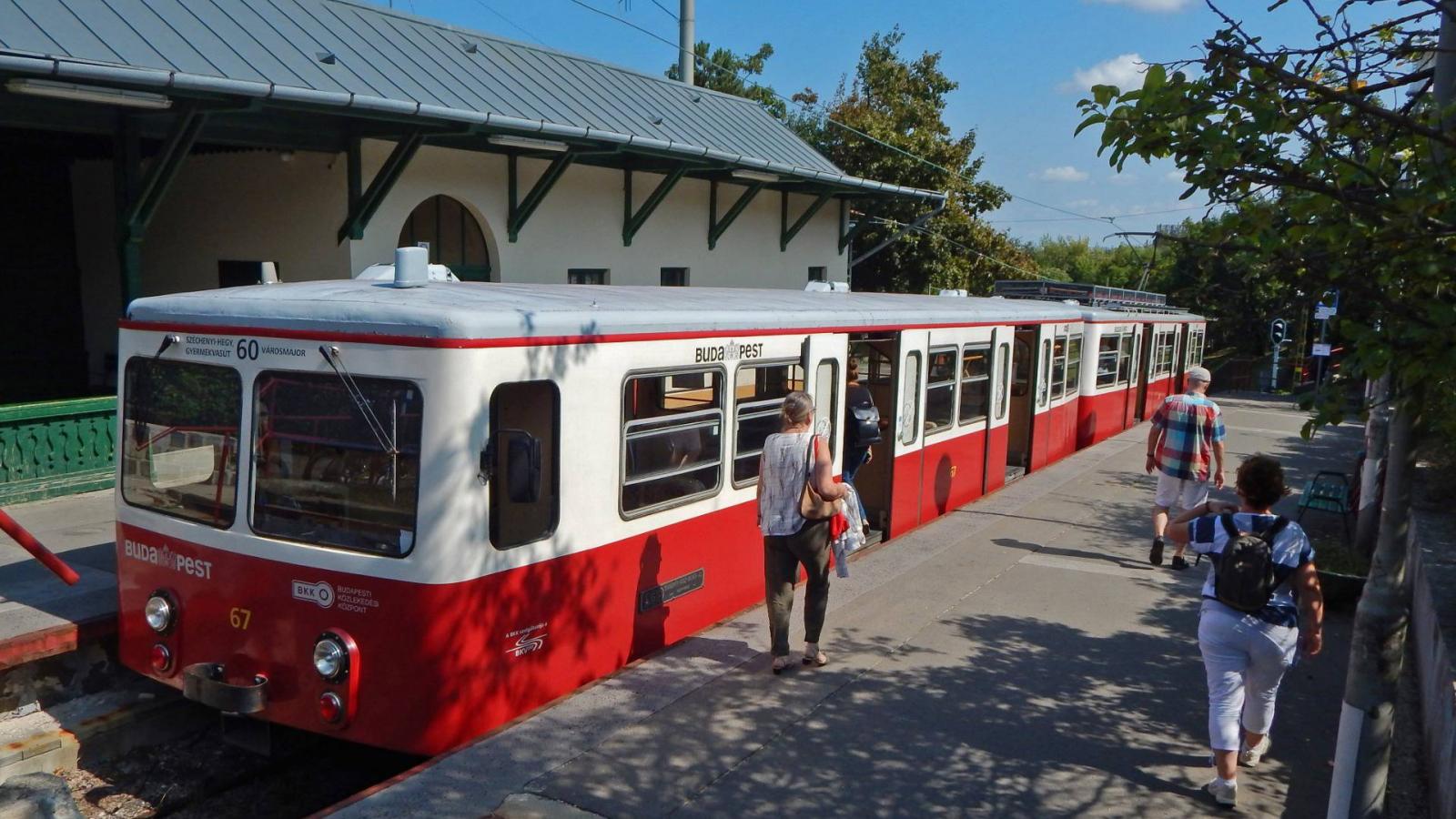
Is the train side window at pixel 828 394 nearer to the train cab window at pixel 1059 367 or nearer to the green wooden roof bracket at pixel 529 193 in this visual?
the green wooden roof bracket at pixel 529 193

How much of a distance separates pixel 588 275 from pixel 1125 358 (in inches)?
378

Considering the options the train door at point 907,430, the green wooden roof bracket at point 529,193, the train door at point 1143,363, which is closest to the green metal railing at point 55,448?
the green wooden roof bracket at point 529,193

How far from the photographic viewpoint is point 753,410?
7.34 meters

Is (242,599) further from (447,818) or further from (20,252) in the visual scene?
(20,252)

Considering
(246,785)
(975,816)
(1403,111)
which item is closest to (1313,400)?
(1403,111)

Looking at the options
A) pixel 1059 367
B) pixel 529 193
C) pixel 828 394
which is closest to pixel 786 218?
pixel 1059 367

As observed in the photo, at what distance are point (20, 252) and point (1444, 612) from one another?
1607 centimetres

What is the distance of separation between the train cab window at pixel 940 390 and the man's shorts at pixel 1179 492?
84.5 inches

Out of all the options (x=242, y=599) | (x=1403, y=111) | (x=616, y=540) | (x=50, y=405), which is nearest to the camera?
(x=1403, y=111)

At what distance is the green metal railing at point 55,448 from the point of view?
9734mm

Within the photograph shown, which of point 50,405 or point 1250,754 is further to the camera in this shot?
point 50,405

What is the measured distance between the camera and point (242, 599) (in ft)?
17.6

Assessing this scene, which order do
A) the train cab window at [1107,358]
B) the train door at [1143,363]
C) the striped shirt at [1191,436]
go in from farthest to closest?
the train door at [1143,363], the train cab window at [1107,358], the striped shirt at [1191,436]

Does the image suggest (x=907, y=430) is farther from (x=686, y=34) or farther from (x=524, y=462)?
(x=686, y=34)
